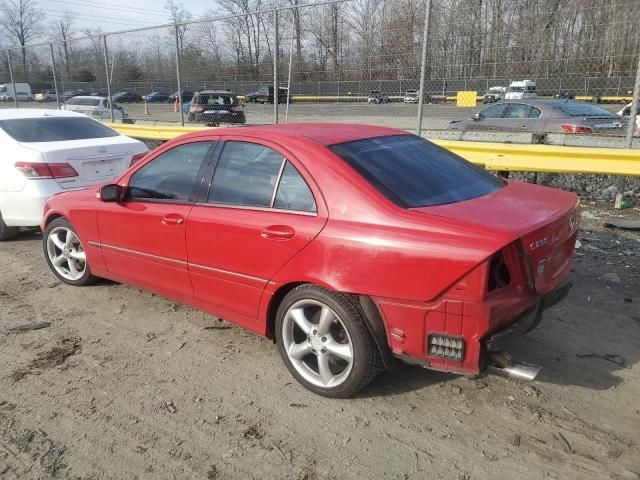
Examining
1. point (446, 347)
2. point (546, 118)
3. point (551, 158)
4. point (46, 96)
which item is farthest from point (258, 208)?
point (46, 96)

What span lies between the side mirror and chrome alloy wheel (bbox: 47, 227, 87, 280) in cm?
90

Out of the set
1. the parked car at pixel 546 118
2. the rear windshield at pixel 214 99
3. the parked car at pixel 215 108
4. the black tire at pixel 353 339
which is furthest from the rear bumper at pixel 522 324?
the rear windshield at pixel 214 99

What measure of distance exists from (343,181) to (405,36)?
6.00 meters

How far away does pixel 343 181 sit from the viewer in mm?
3037

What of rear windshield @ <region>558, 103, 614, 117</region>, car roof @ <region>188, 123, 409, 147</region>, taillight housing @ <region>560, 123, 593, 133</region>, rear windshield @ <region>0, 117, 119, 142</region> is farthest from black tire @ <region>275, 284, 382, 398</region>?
taillight housing @ <region>560, 123, 593, 133</region>

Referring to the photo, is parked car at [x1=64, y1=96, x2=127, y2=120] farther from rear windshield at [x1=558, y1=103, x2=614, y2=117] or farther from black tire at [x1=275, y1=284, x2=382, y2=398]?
black tire at [x1=275, y1=284, x2=382, y2=398]

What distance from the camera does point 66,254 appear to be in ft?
16.5

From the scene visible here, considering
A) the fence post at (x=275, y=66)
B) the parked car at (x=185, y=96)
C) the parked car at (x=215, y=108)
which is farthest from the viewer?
the parked car at (x=215, y=108)

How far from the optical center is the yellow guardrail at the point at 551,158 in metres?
6.55

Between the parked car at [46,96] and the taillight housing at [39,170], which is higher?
the parked car at [46,96]

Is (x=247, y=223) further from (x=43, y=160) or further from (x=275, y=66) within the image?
(x=275, y=66)

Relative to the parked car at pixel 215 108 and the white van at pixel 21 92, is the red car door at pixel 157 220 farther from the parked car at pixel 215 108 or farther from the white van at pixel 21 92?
the white van at pixel 21 92

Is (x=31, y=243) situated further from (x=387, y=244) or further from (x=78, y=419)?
(x=387, y=244)

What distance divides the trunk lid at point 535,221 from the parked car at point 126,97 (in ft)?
43.4
